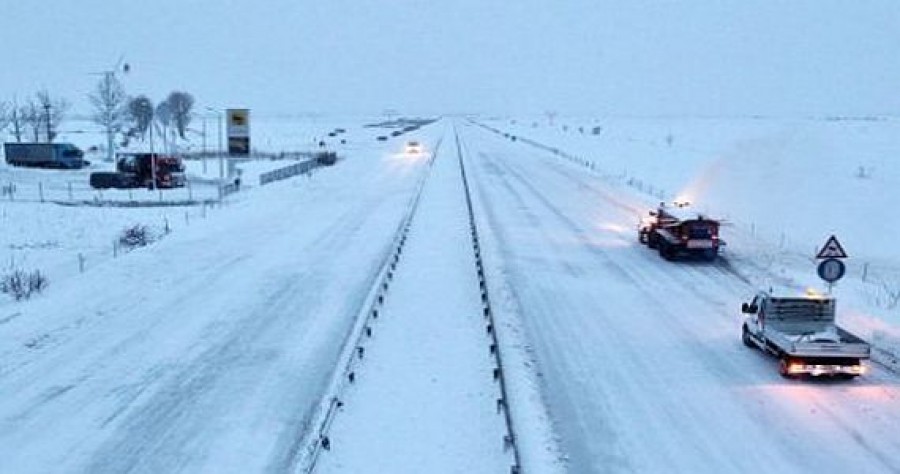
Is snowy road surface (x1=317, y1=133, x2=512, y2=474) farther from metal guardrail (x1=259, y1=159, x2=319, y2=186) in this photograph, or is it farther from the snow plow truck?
metal guardrail (x1=259, y1=159, x2=319, y2=186)

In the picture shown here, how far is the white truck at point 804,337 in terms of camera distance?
17172 mm

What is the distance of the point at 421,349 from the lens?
18.9 m

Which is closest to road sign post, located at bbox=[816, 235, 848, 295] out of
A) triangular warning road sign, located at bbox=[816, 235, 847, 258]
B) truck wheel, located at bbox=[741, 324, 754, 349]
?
triangular warning road sign, located at bbox=[816, 235, 847, 258]

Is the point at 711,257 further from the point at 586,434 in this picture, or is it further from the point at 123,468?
the point at 123,468

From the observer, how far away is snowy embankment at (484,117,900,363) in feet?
89.2

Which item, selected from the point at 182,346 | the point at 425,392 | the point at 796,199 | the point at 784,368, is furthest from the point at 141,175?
the point at 784,368

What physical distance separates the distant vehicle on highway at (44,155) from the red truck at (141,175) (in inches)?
773

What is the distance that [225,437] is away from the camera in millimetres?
14008

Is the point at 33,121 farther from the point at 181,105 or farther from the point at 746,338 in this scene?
the point at 746,338

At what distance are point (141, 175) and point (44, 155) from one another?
22.6 metres

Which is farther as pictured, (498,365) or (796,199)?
(796,199)

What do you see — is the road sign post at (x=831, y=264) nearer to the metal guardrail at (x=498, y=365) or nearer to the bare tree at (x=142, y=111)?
the metal guardrail at (x=498, y=365)

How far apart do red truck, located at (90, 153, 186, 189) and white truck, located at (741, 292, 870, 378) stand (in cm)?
4587

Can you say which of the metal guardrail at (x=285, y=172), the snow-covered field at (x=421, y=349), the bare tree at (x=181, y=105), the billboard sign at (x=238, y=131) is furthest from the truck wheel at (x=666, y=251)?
the bare tree at (x=181, y=105)
